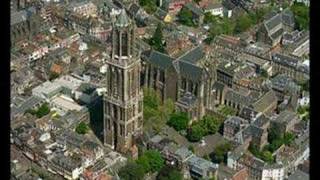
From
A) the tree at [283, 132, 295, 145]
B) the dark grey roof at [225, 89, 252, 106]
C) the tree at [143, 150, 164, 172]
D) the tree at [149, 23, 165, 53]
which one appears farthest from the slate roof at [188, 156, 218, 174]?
the tree at [149, 23, 165, 53]

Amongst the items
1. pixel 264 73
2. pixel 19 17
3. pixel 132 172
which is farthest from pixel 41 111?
pixel 264 73

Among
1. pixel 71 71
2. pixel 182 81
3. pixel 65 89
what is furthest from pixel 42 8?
pixel 182 81

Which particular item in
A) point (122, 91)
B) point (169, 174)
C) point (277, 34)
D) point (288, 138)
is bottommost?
point (169, 174)

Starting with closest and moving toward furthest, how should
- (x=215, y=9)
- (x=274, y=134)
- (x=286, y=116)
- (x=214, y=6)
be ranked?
(x=274, y=134) < (x=286, y=116) < (x=215, y=9) < (x=214, y=6)

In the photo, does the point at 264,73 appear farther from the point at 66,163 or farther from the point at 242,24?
the point at 66,163

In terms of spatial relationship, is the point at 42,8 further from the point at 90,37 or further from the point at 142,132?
the point at 142,132

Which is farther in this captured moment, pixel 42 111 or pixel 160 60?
pixel 160 60
